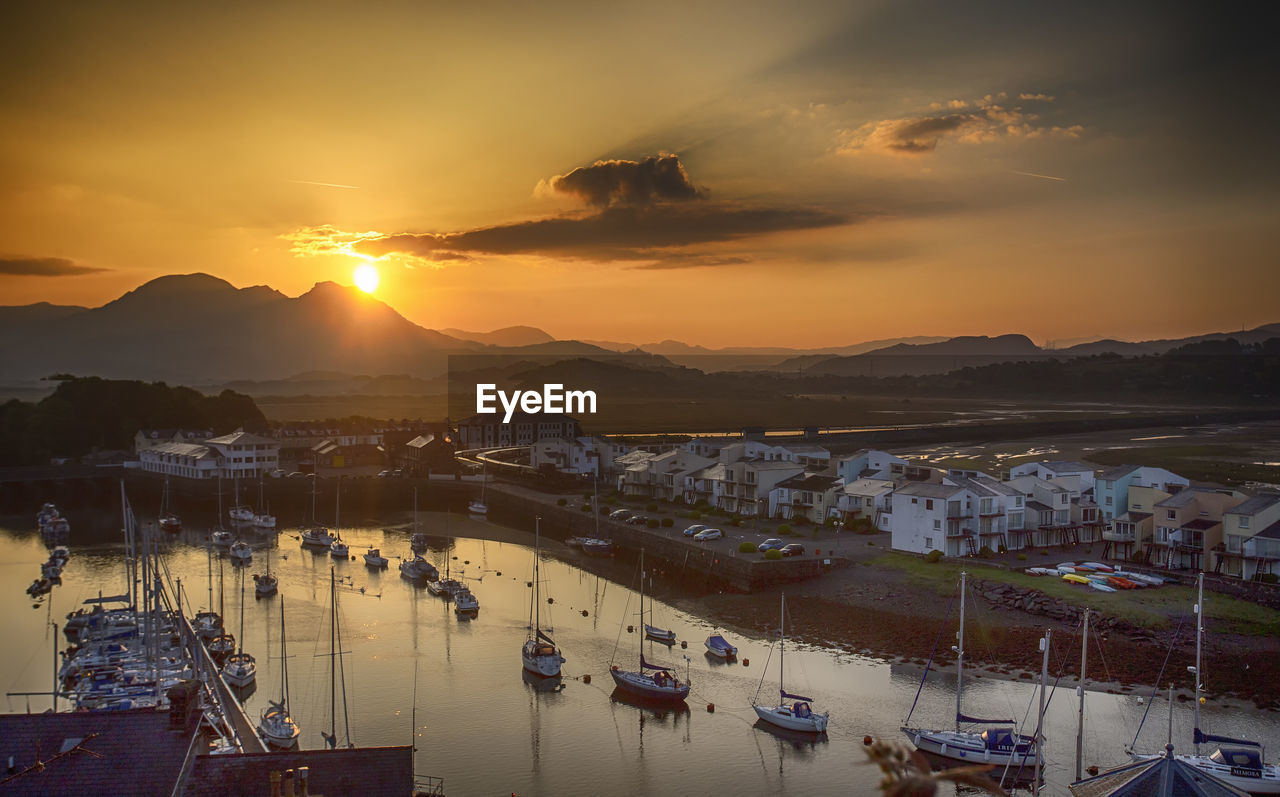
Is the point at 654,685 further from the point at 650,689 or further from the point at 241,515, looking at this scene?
the point at 241,515

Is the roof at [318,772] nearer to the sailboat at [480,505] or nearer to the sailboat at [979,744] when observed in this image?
the sailboat at [979,744]

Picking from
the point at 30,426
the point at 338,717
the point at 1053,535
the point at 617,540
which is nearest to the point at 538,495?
the point at 617,540

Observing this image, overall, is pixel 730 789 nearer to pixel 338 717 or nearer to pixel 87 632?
pixel 338 717

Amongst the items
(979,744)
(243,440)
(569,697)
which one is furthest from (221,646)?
(243,440)

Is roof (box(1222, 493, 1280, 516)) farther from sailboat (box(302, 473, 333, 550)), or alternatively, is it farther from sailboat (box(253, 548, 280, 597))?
sailboat (box(302, 473, 333, 550))

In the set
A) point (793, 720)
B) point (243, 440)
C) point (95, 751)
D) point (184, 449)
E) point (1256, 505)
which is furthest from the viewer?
point (184, 449)

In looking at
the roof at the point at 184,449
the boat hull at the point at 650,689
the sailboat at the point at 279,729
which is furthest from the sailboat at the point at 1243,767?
the roof at the point at 184,449

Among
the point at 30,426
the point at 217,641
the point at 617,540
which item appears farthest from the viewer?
the point at 30,426
